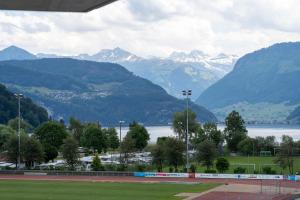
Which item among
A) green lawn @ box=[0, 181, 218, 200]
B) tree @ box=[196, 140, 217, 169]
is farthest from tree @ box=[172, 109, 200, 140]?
green lawn @ box=[0, 181, 218, 200]

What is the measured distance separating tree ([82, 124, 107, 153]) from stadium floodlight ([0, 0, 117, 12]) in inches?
4471

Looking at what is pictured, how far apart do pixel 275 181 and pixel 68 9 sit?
195 feet

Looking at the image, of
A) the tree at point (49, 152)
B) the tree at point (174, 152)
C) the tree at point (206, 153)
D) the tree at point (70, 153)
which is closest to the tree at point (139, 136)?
the tree at point (49, 152)

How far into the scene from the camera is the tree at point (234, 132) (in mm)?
126281

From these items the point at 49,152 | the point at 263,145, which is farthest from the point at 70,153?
the point at 263,145

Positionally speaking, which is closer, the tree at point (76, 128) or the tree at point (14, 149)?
the tree at point (14, 149)

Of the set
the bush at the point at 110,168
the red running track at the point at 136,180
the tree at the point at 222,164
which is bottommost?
the red running track at the point at 136,180

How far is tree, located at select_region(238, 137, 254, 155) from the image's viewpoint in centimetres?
11650

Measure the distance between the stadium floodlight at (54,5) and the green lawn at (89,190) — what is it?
3950cm

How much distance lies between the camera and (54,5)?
10.9m

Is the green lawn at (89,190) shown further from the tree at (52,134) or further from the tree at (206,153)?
the tree at (52,134)

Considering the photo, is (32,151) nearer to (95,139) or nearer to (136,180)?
(136,180)

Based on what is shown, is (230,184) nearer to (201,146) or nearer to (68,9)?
(201,146)

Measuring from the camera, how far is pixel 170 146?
83500 mm
